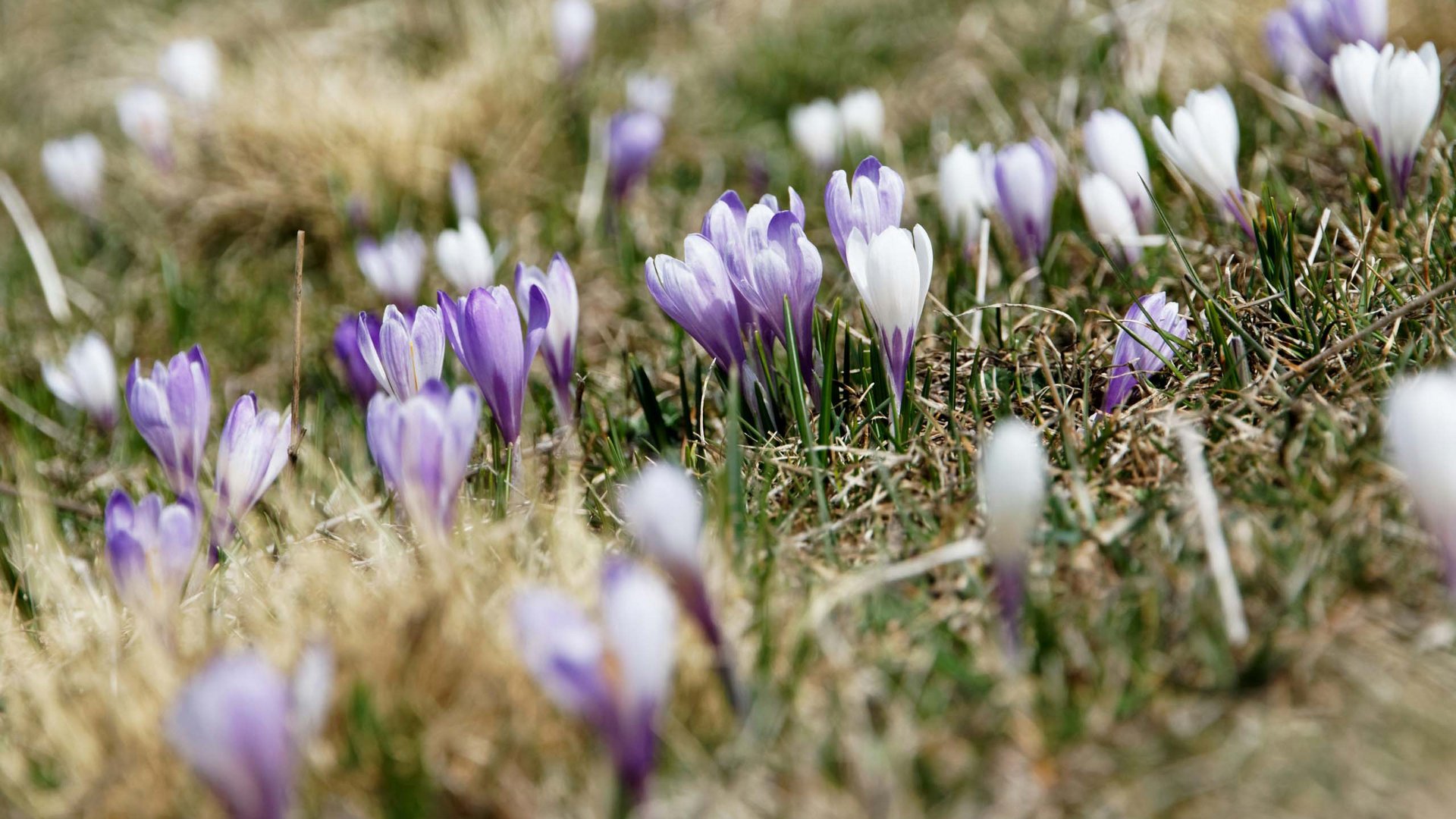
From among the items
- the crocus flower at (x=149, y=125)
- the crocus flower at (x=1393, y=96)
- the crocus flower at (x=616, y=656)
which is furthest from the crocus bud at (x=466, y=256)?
the crocus flower at (x=149, y=125)

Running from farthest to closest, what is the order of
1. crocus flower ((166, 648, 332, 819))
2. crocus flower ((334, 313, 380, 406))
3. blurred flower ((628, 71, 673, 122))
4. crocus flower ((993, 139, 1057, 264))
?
blurred flower ((628, 71, 673, 122))
crocus flower ((334, 313, 380, 406))
crocus flower ((993, 139, 1057, 264))
crocus flower ((166, 648, 332, 819))

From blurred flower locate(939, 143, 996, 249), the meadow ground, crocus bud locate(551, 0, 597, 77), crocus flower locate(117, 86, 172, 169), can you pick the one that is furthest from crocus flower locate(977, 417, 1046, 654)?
crocus flower locate(117, 86, 172, 169)

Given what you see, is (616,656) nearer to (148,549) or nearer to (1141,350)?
(148,549)

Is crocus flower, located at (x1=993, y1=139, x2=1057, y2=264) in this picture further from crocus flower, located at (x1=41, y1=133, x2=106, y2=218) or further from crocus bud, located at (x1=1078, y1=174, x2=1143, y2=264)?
crocus flower, located at (x1=41, y1=133, x2=106, y2=218)

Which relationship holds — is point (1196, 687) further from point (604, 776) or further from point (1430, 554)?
point (604, 776)

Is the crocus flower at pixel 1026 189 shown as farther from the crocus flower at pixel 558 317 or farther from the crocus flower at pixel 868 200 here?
the crocus flower at pixel 558 317

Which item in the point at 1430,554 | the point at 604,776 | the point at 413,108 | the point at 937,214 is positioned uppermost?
the point at 413,108

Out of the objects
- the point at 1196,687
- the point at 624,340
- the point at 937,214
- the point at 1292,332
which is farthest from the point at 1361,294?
the point at 624,340
